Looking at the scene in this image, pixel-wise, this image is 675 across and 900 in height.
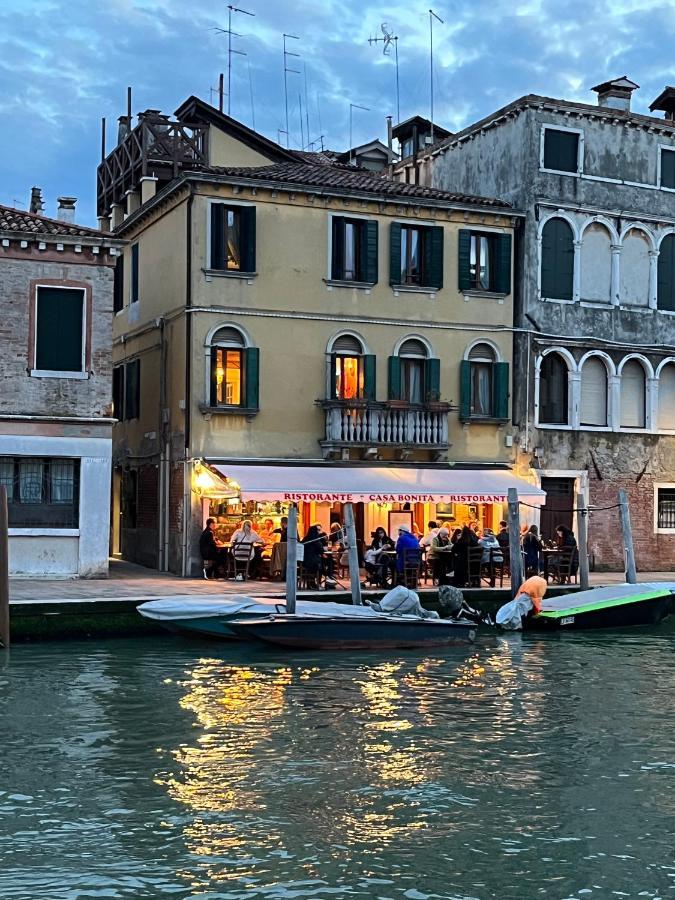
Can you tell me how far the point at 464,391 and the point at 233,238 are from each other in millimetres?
5752

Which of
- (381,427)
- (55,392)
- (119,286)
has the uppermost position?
(119,286)

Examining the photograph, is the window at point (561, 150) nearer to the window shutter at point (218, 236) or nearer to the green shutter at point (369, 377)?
the green shutter at point (369, 377)

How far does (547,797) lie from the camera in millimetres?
11547

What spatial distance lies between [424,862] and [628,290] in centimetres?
2155

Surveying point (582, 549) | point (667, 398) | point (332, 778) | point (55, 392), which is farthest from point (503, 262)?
point (332, 778)

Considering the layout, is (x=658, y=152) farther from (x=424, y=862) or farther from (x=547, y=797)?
(x=424, y=862)

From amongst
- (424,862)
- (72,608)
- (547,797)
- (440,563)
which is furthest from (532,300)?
(424,862)

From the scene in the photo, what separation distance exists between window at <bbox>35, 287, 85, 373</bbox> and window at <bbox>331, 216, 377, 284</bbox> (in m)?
5.34

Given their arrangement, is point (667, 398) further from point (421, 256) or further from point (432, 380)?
point (421, 256)

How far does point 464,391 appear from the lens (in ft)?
90.9

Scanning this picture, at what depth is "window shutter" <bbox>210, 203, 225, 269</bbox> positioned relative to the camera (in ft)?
84.4

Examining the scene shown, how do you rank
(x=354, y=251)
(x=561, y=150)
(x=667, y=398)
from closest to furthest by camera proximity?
1. (x=354, y=251)
2. (x=561, y=150)
3. (x=667, y=398)

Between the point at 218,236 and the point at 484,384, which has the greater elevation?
the point at 218,236

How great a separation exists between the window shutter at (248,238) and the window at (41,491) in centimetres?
510
